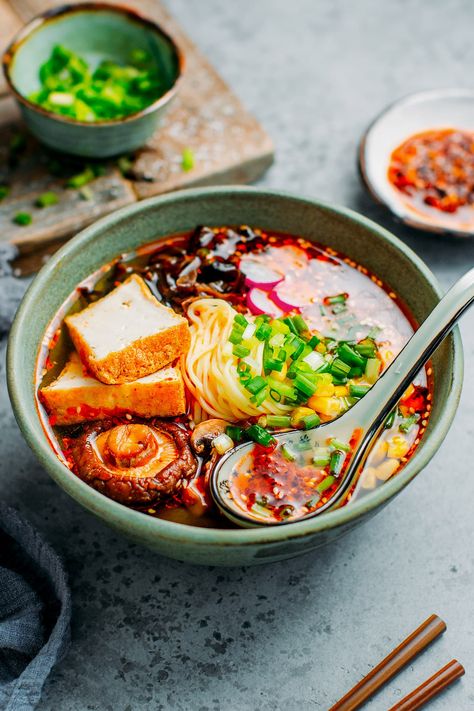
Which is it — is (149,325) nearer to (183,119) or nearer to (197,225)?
(197,225)

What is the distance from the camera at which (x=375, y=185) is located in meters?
3.53

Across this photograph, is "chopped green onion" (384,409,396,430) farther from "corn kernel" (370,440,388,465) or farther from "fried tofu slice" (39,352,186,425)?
"fried tofu slice" (39,352,186,425)

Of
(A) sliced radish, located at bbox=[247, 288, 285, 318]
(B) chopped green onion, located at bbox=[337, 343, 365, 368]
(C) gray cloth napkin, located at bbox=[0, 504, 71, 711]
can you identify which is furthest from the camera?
(A) sliced radish, located at bbox=[247, 288, 285, 318]

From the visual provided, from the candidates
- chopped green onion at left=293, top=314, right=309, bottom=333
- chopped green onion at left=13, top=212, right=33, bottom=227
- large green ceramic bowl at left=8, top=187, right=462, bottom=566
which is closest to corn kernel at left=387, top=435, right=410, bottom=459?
large green ceramic bowl at left=8, top=187, right=462, bottom=566

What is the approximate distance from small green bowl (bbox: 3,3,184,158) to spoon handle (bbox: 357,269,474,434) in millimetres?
1607

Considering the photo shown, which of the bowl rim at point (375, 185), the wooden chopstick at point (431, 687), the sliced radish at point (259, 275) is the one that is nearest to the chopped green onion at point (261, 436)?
the sliced radish at point (259, 275)

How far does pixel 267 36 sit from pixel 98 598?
10.8 feet

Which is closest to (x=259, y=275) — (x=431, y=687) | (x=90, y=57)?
(x=431, y=687)

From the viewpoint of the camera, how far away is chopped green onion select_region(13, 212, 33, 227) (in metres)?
3.35

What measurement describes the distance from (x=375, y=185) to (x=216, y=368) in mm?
1401

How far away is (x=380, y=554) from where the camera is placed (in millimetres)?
2670

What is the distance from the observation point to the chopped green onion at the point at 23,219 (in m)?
3.35

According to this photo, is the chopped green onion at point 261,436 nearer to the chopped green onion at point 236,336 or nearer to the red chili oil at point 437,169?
the chopped green onion at point 236,336

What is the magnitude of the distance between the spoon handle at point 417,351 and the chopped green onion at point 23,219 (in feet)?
5.74
